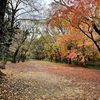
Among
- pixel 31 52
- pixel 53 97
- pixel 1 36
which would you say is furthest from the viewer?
pixel 31 52

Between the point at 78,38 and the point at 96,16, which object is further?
the point at 78,38

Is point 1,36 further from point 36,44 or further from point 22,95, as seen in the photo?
point 36,44

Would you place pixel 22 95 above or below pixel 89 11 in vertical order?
below

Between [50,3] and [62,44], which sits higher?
[50,3]

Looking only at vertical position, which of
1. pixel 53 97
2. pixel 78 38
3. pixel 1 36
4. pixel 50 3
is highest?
pixel 50 3

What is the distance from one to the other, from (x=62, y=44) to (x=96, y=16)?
1964 cm

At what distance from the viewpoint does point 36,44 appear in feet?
163

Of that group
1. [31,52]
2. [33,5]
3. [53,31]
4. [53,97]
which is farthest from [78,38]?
Answer: [31,52]

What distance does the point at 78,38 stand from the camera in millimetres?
27812

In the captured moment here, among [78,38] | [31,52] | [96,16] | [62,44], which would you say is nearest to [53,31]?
[62,44]

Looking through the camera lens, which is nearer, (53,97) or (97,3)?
(53,97)

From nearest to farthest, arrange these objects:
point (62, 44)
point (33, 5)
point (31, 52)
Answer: point (33, 5) < point (62, 44) < point (31, 52)

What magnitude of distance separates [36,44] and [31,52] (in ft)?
14.6

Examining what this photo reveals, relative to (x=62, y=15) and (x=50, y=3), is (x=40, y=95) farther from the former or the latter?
(x=50, y=3)
